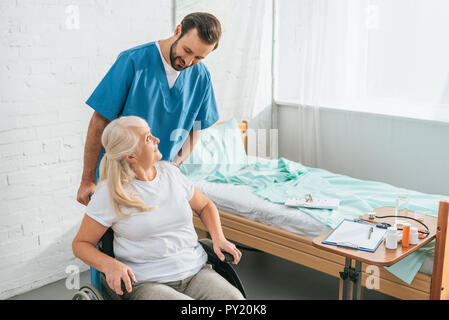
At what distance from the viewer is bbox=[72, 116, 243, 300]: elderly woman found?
1661 millimetres

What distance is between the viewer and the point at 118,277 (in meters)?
1.54

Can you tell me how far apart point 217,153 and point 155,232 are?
172cm

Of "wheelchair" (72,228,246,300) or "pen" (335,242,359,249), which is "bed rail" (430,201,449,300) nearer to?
"pen" (335,242,359,249)

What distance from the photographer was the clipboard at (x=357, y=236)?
6.30 feet

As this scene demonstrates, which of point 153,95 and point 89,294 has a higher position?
point 153,95

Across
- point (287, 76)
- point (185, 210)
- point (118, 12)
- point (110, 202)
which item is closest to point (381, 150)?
point (287, 76)

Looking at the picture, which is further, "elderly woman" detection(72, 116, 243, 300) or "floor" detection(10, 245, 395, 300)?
"floor" detection(10, 245, 395, 300)

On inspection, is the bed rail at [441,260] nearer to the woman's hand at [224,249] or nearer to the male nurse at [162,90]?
the woman's hand at [224,249]

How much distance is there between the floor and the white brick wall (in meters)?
0.10

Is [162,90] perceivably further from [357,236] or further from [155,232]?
[357,236]

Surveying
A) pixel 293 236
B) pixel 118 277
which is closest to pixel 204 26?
pixel 118 277

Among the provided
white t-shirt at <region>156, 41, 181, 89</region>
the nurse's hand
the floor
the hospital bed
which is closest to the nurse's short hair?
white t-shirt at <region>156, 41, 181, 89</region>

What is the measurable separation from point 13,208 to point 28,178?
173mm

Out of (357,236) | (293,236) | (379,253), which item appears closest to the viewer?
(379,253)
